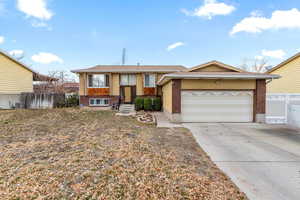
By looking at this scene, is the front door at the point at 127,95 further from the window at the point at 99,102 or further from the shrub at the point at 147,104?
the shrub at the point at 147,104

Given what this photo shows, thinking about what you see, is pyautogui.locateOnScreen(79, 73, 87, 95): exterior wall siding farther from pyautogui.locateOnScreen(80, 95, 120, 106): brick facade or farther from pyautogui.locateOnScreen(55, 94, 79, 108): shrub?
pyautogui.locateOnScreen(55, 94, 79, 108): shrub

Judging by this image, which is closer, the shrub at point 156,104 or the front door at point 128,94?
the shrub at point 156,104

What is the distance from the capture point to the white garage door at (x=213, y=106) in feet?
30.1

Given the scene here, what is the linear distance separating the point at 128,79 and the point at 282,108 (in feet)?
39.7

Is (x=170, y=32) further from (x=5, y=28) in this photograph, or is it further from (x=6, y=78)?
(x=5, y=28)

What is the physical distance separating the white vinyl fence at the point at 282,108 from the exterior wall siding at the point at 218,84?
4.36 ft

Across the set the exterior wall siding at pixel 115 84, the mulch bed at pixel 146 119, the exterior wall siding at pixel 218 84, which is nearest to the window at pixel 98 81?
the exterior wall siding at pixel 115 84

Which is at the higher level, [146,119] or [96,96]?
[96,96]

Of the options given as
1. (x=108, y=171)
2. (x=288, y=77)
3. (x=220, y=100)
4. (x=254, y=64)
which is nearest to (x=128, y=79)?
(x=220, y=100)

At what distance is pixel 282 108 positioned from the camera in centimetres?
890

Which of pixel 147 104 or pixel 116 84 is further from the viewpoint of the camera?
pixel 116 84

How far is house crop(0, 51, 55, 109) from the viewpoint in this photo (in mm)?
13547

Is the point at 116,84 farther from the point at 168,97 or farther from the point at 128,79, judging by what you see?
the point at 168,97

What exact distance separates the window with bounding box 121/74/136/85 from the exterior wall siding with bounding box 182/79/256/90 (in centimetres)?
747
